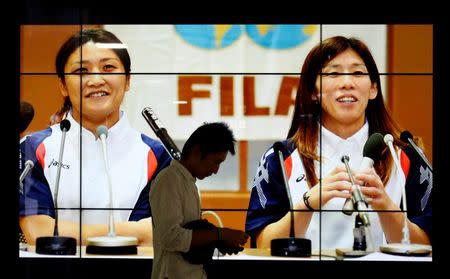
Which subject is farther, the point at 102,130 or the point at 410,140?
the point at 102,130

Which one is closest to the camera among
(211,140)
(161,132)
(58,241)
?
(211,140)

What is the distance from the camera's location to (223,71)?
6.62m

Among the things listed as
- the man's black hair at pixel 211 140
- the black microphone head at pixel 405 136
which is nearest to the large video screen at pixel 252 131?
the black microphone head at pixel 405 136

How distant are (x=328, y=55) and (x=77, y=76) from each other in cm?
228

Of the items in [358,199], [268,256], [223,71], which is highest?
[223,71]

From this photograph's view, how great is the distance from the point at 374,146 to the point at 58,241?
2.99 m

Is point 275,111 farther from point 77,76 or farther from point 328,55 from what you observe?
point 77,76

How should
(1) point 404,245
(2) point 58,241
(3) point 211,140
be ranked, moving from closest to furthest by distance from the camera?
(3) point 211,140 < (1) point 404,245 < (2) point 58,241

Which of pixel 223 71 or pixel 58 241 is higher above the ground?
pixel 223 71

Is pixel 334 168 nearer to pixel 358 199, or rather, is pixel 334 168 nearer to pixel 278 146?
pixel 358 199

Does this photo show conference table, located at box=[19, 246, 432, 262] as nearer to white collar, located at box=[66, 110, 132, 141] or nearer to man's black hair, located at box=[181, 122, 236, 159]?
white collar, located at box=[66, 110, 132, 141]

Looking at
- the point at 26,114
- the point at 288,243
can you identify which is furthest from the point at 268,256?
the point at 26,114

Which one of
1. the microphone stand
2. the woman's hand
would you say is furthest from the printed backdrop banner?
the microphone stand
